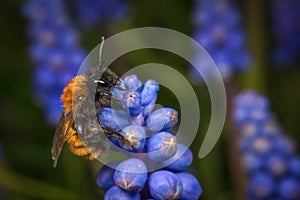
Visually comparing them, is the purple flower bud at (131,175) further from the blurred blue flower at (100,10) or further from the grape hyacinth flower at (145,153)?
the blurred blue flower at (100,10)

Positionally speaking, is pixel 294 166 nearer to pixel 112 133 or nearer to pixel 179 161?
pixel 179 161

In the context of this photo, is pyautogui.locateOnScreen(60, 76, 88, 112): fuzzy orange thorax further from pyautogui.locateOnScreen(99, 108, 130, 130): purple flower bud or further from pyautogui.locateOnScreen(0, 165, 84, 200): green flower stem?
pyautogui.locateOnScreen(0, 165, 84, 200): green flower stem

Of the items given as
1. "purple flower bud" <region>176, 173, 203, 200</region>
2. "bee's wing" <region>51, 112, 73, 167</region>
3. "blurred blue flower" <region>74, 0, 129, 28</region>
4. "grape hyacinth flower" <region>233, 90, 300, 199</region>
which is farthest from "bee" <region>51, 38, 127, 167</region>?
"blurred blue flower" <region>74, 0, 129, 28</region>

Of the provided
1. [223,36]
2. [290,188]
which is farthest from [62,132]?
[223,36]

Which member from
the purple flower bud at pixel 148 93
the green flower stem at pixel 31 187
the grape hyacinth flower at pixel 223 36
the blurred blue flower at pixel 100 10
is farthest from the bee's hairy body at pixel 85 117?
the blurred blue flower at pixel 100 10

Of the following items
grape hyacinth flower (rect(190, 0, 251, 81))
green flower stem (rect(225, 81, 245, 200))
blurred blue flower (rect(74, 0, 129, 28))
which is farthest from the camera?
blurred blue flower (rect(74, 0, 129, 28))

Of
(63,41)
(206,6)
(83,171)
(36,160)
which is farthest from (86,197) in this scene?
(206,6)

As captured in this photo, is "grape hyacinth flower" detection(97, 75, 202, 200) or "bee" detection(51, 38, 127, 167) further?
"bee" detection(51, 38, 127, 167)
